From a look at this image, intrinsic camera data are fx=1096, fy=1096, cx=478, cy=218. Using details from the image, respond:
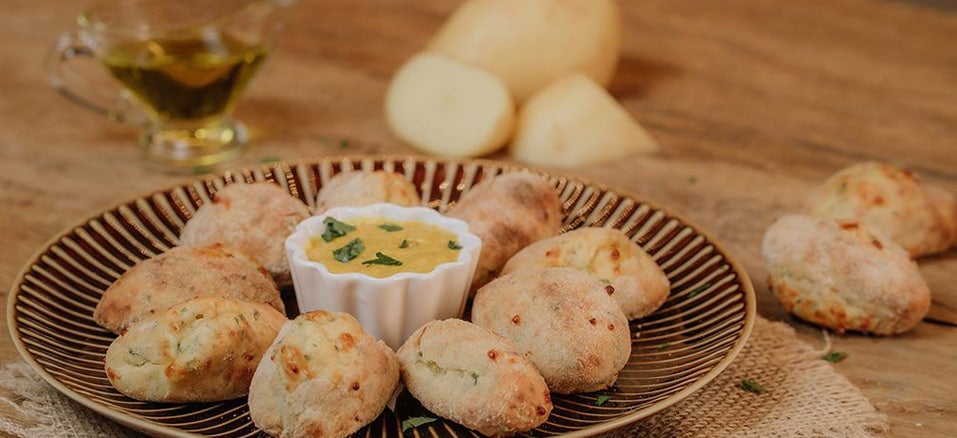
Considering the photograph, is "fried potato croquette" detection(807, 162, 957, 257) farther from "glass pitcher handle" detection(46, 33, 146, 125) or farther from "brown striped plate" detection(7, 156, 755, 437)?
"glass pitcher handle" detection(46, 33, 146, 125)

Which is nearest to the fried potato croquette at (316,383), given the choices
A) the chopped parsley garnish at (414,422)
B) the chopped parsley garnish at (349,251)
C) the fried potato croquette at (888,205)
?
the chopped parsley garnish at (414,422)

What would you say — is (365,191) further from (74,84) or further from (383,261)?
(74,84)

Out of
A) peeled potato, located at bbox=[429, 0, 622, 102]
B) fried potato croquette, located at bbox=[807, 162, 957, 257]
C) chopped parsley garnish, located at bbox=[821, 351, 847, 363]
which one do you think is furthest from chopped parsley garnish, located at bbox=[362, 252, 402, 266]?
peeled potato, located at bbox=[429, 0, 622, 102]

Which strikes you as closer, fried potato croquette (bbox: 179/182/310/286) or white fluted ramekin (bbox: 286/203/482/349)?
white fluted ramekin (bbox: 286/203/482/349)

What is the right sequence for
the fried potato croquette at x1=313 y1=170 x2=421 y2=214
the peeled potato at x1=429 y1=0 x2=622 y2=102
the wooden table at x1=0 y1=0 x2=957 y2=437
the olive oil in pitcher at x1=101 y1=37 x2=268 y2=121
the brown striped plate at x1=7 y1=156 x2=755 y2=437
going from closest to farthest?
the brown striped plate at x1=7 y1=156 x2=755 y2=437 < the fried potato croquette at x1=313 y1=170 x2=421 y2=214 < the wooden table at x1=0 y1=0 x2=957 y2=437 < the olive oil in pitcher at x1=101 y1=37 x2=268 y2=121 < the peeled potato at x1=429 y1=0 x2=622 y2=102

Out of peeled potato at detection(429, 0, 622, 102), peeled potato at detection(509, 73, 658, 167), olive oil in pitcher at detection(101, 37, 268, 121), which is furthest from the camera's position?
peeled potato at detection(429, 0, 622, 102)

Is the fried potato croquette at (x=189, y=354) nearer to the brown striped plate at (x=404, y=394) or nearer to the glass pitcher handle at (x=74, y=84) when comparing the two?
the brown striped plate at (x=404, y=394)

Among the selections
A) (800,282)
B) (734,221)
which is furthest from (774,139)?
(800,282)
